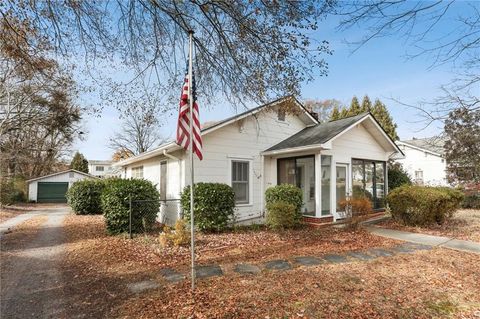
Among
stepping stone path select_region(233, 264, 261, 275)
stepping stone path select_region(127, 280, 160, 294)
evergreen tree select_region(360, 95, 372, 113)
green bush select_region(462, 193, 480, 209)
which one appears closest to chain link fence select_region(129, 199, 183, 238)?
stepping stone path select_region(127, 280, 160, 294)

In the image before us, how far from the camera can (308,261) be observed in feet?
20.9

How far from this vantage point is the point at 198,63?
22.7ft

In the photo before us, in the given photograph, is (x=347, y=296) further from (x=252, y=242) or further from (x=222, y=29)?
(x=222, y=29)

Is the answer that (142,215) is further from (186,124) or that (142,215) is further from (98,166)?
(98,166)

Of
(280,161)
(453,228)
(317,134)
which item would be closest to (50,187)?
(280,161)

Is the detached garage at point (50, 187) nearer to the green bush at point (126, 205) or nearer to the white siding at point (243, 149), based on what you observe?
the green bush at point (126, 205)

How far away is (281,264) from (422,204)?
6.48m

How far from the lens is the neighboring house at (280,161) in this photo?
1095cm

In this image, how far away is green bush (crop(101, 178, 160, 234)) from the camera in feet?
30.9

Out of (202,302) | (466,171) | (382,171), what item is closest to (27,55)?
(202,302)

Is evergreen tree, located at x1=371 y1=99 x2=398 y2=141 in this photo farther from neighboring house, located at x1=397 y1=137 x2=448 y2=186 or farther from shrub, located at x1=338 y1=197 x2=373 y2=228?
shrub, located at x1=338 y1=197 x2=373 y2=228

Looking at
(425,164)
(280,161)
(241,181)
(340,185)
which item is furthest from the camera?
(425,164)

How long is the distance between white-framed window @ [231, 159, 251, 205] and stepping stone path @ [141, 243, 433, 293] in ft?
17.0

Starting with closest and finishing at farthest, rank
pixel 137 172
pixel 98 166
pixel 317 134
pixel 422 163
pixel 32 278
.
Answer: pixel 32 278, pixel 317 134, pixel 137 172, pixel 422 163, pixel 98 166
